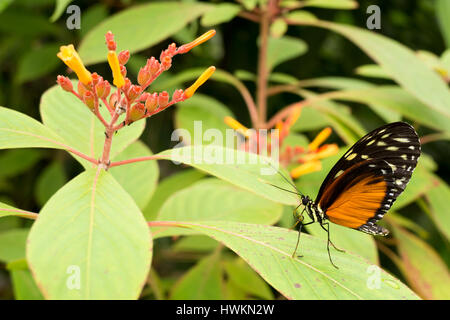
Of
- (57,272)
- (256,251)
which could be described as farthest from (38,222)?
→ (256,251)

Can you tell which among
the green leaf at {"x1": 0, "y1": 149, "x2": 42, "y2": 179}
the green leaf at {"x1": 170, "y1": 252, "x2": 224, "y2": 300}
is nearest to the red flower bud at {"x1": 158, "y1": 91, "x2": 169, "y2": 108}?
the green leaf at {"x1": 170, "y1": 252, "x2": 224, "y2": 300}

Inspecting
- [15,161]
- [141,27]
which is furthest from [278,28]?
[15,161]

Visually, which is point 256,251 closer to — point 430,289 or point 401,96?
point 430,289

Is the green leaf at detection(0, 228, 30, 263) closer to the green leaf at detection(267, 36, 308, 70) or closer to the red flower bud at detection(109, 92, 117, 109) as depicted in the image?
the red flower bud at detection(109, 92, 117, 109)

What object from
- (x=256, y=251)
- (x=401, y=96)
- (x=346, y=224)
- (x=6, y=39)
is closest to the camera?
(x=256, y=251)

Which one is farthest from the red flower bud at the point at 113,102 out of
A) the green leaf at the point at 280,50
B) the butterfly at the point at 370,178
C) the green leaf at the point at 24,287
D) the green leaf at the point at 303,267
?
the green leaf at the point at 280,50

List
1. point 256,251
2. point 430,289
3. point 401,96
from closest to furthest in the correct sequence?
point 256,251
point 430,289
point 401,96

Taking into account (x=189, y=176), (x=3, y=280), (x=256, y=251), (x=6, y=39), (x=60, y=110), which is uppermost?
(x=6, y=39)
